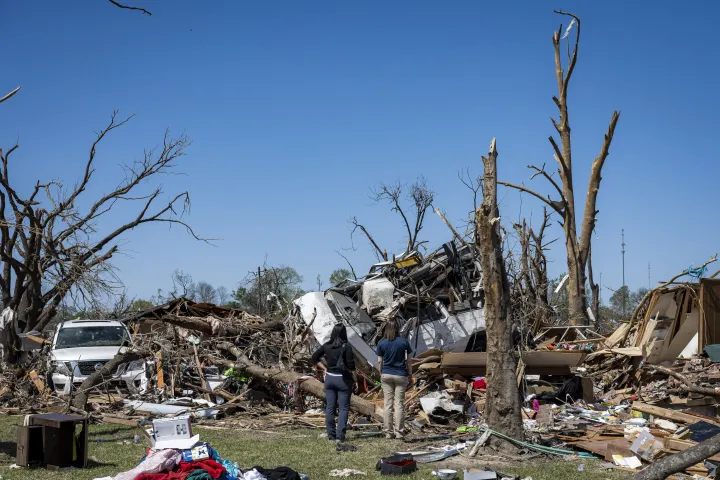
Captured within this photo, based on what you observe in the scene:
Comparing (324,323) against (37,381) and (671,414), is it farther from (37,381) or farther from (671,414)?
(671,414)

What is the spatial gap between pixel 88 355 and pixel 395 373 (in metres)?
8.38

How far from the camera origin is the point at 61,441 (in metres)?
9.08

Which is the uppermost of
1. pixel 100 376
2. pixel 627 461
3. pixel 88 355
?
pixel 88 355

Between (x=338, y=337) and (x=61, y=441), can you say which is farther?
(x=338, y=337)

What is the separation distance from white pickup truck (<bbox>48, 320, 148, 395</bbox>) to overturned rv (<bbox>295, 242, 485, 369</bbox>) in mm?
4096

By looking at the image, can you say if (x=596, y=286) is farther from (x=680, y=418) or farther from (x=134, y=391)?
(x=134, y=391)

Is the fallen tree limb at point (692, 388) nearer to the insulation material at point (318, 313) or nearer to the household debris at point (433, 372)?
the household debris at point (433, 372)

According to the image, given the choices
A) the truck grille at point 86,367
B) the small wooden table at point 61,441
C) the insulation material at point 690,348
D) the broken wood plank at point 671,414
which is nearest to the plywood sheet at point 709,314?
the insulation material at point 690,348

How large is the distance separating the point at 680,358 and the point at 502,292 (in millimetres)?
8112

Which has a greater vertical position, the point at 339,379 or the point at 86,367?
the point at 339,379

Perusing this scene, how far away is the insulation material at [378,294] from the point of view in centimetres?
1778

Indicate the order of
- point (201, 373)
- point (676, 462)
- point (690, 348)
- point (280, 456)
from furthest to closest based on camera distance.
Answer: point (690, 348) < point (201, 373) < point (280, 456) < point (676, 462)

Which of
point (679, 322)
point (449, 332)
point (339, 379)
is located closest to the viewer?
point (339, 379)

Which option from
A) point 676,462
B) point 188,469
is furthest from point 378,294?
point 676,462
